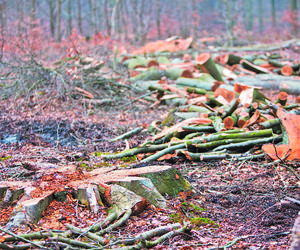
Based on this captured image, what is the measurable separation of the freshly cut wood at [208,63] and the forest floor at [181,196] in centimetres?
356

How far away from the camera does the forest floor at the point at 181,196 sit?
110 inches

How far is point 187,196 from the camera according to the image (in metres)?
3.71

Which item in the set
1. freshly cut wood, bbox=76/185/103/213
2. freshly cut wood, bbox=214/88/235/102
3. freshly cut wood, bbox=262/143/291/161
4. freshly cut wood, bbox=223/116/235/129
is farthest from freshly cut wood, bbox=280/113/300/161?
freshly cut wood, bbox=76/185/103/213

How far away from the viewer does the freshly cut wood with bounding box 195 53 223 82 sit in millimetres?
9695

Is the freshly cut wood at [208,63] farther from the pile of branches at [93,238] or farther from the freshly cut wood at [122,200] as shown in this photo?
the pile of branches at [93,238]

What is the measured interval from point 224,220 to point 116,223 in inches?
44.5

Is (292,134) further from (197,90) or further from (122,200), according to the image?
(197,90)

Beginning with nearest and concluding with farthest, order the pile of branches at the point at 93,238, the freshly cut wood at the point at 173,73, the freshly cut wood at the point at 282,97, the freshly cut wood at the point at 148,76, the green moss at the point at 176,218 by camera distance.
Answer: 1. the pile of branches at the point at 93,238
2. the green moss at the point at 176,218
3. the freshly cut wood at the point at 282,97
4. the freshly cut wood at the point at 148,76
5. the freshly cut wood at the point at 173,73

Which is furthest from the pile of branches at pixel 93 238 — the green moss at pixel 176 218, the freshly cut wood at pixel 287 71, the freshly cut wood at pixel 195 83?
the freshly cut wood at pixel 287 71

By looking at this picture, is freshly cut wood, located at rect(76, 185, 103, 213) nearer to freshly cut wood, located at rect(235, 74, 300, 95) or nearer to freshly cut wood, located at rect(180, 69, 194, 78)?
freshly cut wood, located at rect(180, 69, 194, 78)

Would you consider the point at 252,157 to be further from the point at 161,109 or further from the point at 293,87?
the point at 293,87

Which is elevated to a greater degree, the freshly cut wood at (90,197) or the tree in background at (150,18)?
the tree in background at (150,18)

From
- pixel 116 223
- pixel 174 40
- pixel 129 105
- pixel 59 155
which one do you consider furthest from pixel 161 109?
pixel 174 40

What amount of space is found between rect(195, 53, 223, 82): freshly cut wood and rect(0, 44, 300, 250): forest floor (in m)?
3.56
